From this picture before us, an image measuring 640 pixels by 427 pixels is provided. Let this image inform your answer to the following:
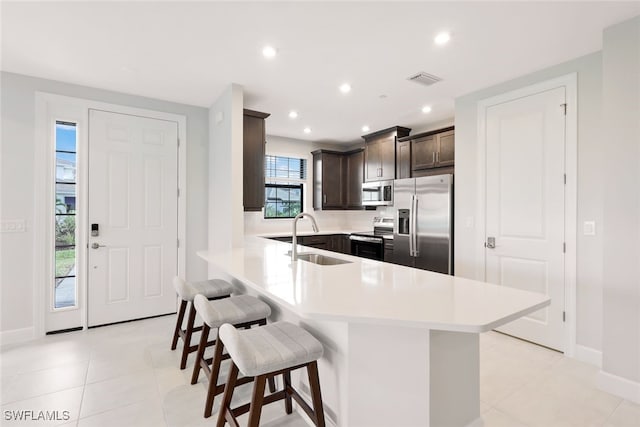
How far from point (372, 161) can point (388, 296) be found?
12.9 feet

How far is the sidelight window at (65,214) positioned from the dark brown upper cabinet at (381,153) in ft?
12.9

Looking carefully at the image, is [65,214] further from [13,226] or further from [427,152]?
[427,152]

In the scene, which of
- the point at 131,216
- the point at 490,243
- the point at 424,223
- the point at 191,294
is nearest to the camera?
the point at 191,294

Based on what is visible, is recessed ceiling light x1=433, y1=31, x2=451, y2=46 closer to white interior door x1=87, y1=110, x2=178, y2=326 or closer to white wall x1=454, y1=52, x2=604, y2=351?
white wall x1=454, y1=52, x2=604, y2=351

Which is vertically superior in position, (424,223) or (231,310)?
(424,223)

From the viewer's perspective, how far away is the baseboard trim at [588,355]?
252cm

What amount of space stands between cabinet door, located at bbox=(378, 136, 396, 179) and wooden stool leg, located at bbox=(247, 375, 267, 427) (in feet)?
12.4

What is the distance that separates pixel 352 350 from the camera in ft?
4.82

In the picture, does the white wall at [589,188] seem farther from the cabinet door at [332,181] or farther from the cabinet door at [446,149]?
the cabinet door at [332,181]

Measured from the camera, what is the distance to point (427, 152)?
13.8 feet

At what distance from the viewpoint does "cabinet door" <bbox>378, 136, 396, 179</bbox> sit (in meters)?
4.73

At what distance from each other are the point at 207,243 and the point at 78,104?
2.00 meters

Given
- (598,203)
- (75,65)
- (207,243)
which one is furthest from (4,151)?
(598,203)

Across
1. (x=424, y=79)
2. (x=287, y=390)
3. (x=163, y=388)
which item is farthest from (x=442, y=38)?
(x=163, y=388)
